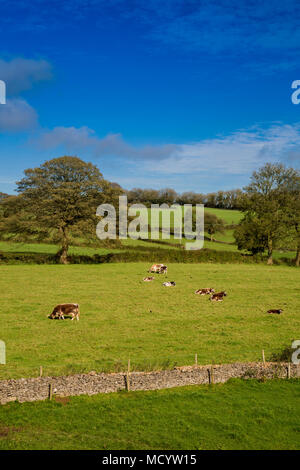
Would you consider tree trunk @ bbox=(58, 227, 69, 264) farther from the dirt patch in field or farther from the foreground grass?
the foreground grass

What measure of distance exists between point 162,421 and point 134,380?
2840 millimetres

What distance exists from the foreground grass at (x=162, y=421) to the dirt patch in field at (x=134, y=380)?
40 cm

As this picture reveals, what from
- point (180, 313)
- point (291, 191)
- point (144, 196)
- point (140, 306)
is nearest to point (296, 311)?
point (180, 313)

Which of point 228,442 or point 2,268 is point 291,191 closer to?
point 2,268

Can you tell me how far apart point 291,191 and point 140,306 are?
161 ft

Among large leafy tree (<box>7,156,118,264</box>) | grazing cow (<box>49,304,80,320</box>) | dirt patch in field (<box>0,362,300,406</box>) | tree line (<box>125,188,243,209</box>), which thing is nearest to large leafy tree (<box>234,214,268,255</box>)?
large leafy tree (<box>7,156,118,264</box>)

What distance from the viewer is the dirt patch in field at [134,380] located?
547 inches

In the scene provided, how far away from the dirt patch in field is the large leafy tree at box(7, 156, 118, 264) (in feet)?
128

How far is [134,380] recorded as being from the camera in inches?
591

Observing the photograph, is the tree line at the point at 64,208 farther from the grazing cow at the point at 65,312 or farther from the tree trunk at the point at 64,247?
the grazing cow at the point at 65,312

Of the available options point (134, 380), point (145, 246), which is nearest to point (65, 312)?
point (134, 380)

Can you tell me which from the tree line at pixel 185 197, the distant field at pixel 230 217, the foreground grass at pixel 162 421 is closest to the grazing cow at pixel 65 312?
the foreground grass at pixel 162 421

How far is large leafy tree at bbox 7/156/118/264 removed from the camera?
175 feet
